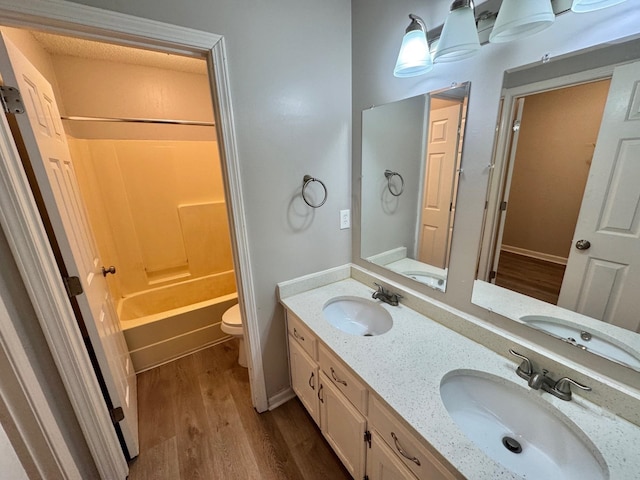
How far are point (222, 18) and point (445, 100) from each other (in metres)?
1.03

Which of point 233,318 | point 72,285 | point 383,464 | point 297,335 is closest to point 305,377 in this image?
point 297,335

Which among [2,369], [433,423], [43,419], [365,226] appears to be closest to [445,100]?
[365,226]

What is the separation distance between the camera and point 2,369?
840 mm

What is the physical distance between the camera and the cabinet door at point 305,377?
1358 millimetres

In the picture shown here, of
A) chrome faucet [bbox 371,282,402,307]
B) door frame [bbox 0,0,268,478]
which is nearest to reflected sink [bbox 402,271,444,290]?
chrome faucet [bbox 371,282,402,307]

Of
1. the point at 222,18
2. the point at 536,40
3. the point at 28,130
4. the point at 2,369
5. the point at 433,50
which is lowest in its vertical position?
the point at 2,369

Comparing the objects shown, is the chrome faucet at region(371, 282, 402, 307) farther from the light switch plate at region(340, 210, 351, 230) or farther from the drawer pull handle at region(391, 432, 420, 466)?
the drawer pull handle at region(391, 432, 420, 466)

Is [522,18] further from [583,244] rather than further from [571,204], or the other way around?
[583,244]

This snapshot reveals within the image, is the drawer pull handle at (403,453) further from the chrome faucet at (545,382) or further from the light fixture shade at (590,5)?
the light fixture shade at (590,5)

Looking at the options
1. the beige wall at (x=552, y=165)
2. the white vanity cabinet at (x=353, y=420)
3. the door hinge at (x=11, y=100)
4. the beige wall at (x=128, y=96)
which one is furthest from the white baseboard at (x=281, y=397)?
the beige wall at (x=128, y=96)

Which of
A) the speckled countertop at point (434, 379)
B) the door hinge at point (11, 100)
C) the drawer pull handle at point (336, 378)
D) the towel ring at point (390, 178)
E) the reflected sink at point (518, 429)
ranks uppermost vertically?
the door hinge at point (11, 100)

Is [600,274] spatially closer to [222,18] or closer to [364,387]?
[364,387]

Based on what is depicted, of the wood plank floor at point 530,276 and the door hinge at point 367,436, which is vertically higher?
the wood plank floor at point 530,276

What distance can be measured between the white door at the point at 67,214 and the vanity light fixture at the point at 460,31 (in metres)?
1.53
